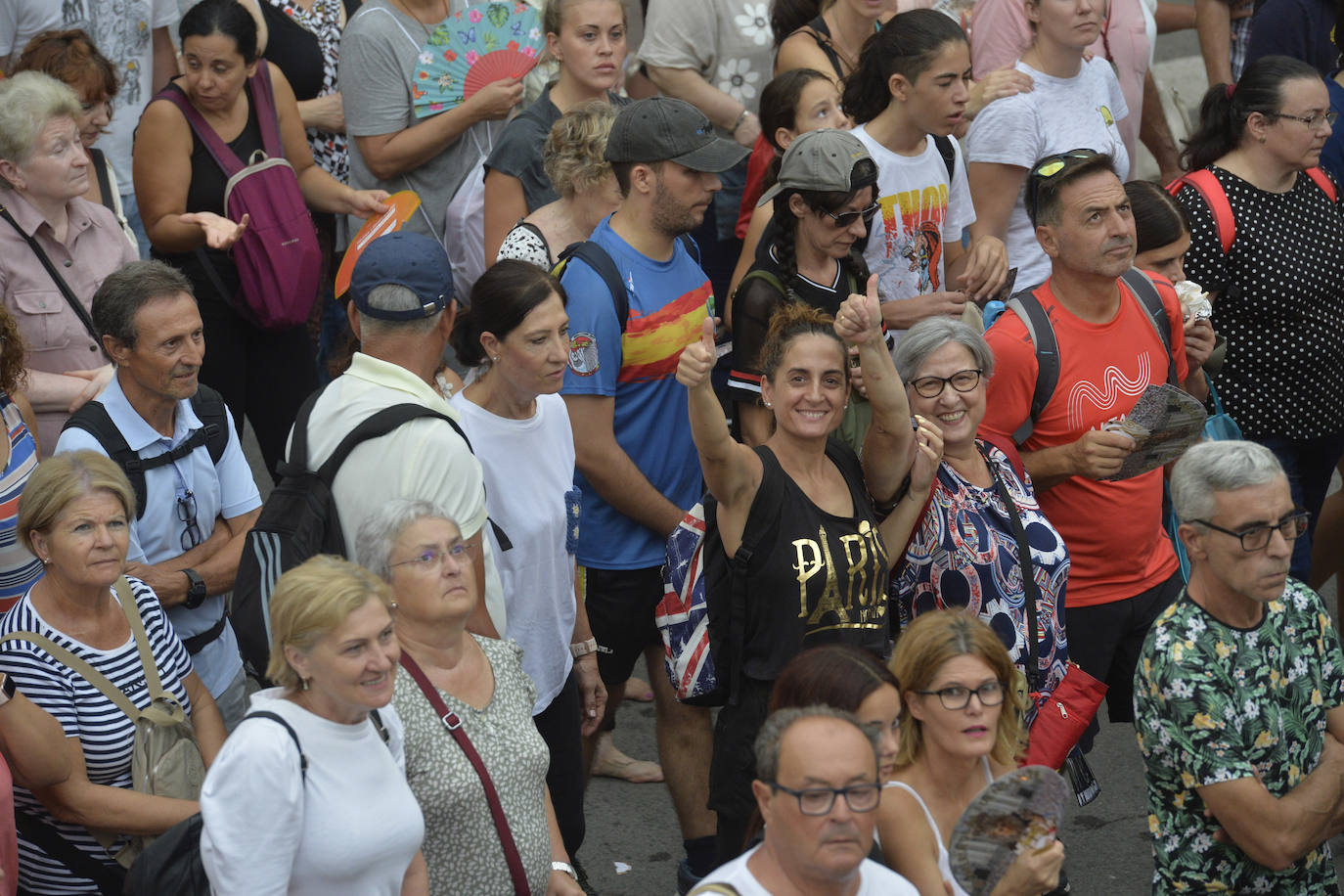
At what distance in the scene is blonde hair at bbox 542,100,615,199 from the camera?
5.19 metres

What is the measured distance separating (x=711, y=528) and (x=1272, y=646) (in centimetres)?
142

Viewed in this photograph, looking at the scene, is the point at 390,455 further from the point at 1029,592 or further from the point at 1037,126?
the point at 1037,126

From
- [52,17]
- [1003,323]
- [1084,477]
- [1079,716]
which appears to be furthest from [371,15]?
[1079,716]

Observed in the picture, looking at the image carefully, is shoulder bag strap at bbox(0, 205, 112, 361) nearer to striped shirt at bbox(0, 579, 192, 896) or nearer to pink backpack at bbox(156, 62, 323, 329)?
pink backpack at bbox(156, 62, 323, 329)

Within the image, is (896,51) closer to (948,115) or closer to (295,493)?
(948,115)

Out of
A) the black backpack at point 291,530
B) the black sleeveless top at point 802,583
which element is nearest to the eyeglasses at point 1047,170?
the black sleeveless top at point 802,583

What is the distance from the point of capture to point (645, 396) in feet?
16.1

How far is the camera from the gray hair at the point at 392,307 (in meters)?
3.82

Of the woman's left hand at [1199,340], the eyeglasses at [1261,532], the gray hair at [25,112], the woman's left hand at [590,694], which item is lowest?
the woman's left hand at [590,694]

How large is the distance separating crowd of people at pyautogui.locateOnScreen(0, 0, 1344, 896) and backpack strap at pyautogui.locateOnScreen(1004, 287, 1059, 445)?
0.02m

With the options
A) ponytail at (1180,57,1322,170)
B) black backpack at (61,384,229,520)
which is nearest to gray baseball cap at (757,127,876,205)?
ponytail at (1180,57,1322,170)

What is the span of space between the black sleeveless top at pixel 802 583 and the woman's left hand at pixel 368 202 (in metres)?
2.23

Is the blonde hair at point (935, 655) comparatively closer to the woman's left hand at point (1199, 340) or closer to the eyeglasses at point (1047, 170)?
the eyeglasses at point (1047, 170)

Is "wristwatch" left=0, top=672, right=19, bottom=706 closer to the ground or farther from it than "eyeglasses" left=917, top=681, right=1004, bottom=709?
farther from it
